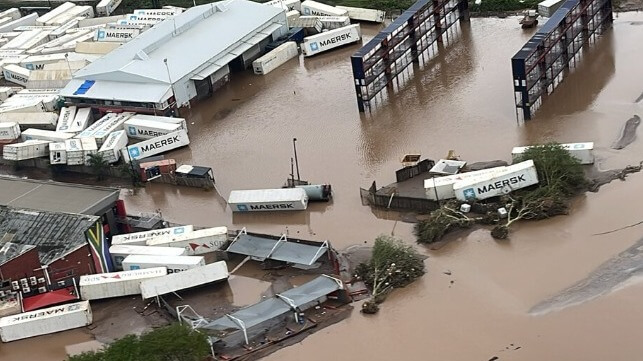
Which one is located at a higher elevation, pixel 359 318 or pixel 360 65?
pixel 360 65

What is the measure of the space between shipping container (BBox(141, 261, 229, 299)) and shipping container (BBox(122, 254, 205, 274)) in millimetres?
638

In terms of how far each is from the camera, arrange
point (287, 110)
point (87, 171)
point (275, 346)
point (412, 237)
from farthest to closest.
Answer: point (287, 110)
point (87, 171)
point (412, 237)
point (275, 346)

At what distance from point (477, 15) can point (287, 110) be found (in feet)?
50.8

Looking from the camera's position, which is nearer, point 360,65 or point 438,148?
point 438,148

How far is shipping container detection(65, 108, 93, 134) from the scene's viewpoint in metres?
45.4

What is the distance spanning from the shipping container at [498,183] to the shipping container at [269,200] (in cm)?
619

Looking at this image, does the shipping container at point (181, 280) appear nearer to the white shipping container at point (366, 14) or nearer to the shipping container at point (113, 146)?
the shipping container at point (113, 146)

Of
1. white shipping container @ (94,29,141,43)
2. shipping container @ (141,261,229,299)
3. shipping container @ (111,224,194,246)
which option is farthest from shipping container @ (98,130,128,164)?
white shipping container @ (94,29,141,43)

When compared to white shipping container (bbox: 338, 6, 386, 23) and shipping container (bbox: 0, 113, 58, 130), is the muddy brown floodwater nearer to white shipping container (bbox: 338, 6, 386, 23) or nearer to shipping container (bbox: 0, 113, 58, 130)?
white shipping container (bbox: 338, 6, 386, 23)

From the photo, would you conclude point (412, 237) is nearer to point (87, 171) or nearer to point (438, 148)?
point (438, 148)

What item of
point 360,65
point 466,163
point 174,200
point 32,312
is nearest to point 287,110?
point 360,65

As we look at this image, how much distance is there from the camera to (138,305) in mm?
31281

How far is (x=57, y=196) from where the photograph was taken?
116 ft

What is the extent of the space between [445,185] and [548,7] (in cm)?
2233
